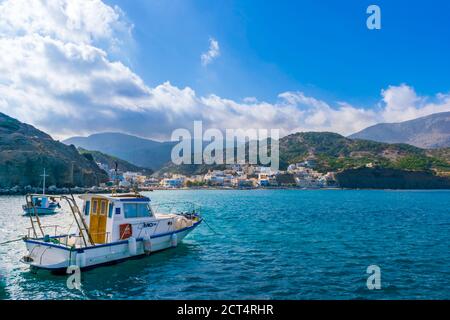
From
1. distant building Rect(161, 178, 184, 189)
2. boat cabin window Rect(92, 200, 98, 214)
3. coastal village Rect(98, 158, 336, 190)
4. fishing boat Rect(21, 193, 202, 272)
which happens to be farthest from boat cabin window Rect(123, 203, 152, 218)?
distant building Rect(161, 178, 184, 189)

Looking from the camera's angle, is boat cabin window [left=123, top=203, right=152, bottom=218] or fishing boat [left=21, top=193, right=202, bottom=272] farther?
boat cabin window [left=123, top=203, right=152, bottom=218]

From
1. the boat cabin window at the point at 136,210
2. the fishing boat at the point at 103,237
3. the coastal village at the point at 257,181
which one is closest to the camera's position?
the fishing boat at the point at 103,237

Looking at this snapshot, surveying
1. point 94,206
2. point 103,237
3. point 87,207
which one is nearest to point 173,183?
point 87,207

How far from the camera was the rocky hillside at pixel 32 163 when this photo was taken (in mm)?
89250

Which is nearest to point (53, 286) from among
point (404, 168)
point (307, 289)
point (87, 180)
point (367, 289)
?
point (307, 289)

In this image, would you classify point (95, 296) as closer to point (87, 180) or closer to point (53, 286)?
point (53, 286)

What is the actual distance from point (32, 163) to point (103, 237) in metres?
90.1

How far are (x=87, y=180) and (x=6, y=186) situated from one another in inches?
1124

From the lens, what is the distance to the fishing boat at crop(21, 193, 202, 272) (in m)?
15.2

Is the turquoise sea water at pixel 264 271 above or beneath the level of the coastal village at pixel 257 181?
beneath

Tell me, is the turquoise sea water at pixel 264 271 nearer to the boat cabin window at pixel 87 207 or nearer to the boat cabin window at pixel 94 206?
the boat cabin window at pixel 94 206

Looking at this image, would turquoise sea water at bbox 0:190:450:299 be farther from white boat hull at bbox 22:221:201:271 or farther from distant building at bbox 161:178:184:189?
distant building at bbox 161:178:184:189

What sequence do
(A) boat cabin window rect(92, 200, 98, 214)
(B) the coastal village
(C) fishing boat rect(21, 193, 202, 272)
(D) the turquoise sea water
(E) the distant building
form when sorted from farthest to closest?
(E) the distant building < (B) the coastal village < (A) boat cabin window rect(92, 200, 98, 214) < (C) fishing boat rect(21, 193, 202, 272) < (D) the turquoise sea water

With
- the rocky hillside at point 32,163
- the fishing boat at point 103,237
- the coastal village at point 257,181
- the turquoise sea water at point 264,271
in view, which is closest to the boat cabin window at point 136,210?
Answer: the fishing boat at point 103,237
